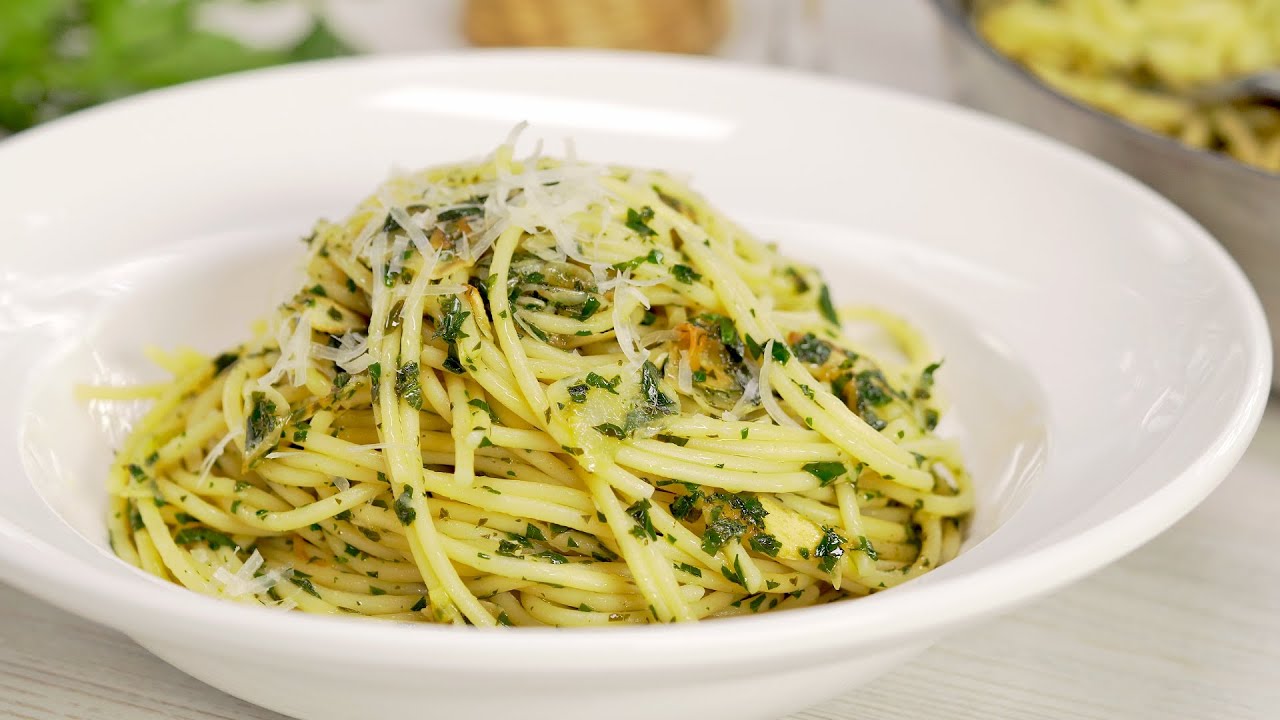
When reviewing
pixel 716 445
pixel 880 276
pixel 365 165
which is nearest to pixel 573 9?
pixel 365 165

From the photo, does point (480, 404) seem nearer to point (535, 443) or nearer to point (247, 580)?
point (535, 443)

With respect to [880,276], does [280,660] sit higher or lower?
higher

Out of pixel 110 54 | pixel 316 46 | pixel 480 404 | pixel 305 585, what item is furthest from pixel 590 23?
pixel 305 585

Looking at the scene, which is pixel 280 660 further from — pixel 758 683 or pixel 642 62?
pixel 642 62

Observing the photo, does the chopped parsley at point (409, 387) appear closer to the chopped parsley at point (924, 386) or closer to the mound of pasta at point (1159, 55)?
the chopped parsley at point (924, 386)

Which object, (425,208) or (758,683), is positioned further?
(425,208)

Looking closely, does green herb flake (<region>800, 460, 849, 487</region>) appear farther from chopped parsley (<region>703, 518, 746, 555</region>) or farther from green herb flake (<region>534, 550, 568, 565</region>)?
green herb flake (<region>534, 550, 568, 565</region>)
